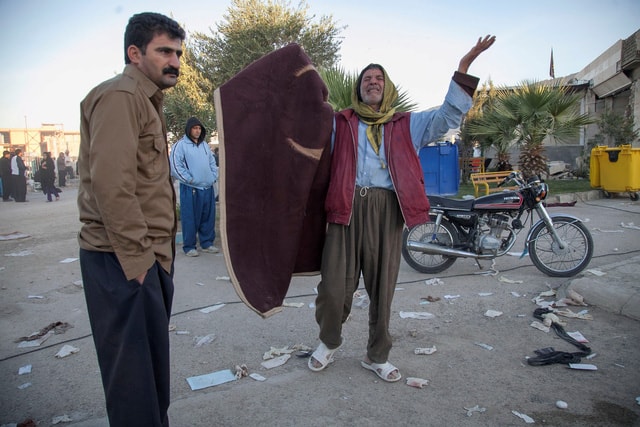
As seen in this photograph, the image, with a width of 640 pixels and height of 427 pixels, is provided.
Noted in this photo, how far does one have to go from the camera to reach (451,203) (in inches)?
234

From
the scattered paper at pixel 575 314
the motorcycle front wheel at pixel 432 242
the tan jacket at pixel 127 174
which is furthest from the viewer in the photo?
the motorcycle front wheel at pixel 432 242

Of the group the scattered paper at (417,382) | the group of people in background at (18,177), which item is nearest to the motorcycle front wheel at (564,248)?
the scattered paper at (417,382)

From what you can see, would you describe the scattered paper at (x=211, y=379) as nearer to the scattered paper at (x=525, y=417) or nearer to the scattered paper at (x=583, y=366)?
the scattered paper at (x=525, y=417)

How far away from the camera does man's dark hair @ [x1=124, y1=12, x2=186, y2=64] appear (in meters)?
2.05

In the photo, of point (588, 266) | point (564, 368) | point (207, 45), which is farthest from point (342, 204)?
point (207, 45)

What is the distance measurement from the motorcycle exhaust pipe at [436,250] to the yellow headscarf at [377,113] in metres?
3.00

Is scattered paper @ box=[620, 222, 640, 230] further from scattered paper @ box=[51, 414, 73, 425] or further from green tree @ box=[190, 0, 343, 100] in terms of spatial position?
green tree @ box=[190, 0, 343, 100]

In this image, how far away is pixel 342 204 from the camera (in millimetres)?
2984

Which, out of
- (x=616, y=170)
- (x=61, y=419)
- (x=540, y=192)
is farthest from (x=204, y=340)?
(x=616, y=170)

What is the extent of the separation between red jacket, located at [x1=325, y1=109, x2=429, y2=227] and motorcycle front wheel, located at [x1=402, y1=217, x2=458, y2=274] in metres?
2.98

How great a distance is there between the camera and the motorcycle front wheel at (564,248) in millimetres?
5559

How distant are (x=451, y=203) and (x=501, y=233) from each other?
0.71 metres

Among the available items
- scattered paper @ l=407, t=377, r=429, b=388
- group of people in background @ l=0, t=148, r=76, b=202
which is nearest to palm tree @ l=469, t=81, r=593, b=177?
scattered paper @ l=407, t=377, r=429, b=388

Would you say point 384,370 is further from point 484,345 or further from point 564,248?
point 564,248
